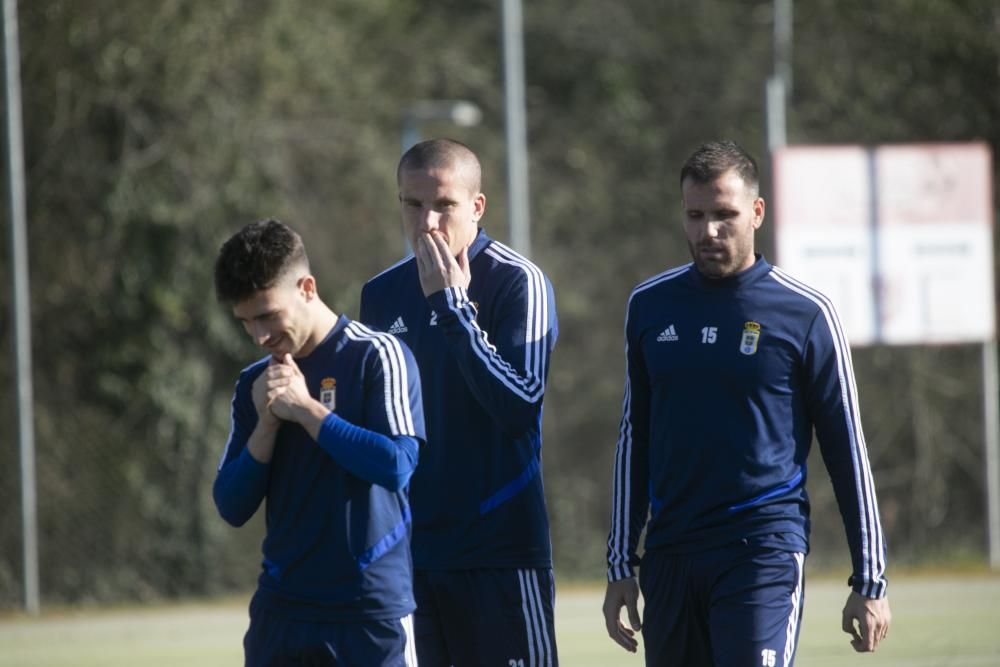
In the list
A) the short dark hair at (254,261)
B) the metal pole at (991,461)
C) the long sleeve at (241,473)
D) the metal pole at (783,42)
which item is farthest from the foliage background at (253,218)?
the short dark hair at (254,261)

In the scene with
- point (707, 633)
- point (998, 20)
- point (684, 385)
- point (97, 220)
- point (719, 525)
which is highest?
point (998, 20)

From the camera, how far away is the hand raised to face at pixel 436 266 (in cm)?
479

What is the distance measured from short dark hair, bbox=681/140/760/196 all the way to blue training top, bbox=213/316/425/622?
4.01ft

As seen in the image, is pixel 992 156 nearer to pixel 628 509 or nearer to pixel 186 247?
pixel 186 247

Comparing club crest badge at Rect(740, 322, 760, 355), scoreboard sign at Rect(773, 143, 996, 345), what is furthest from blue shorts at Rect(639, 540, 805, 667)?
scoreboard sign at Rect(773, 143, 996, 345)

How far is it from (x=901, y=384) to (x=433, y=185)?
12.5 meters

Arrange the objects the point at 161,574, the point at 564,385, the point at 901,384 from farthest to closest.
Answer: the point at 564,385 < the point at 901,384 < the point at 161,574

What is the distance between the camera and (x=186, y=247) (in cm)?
1606

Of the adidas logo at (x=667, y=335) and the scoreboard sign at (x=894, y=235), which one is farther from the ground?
the scoreboard sign at (x=894, y=235)

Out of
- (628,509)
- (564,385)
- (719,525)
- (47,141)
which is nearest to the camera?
(719,525)

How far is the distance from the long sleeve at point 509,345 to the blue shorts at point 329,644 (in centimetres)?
85

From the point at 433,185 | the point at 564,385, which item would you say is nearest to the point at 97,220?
the point at 564,385

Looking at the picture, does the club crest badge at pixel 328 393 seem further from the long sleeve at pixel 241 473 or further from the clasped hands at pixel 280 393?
the long sleeve at pixel 241 473

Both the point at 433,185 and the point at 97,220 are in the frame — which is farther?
the point at 97,220
